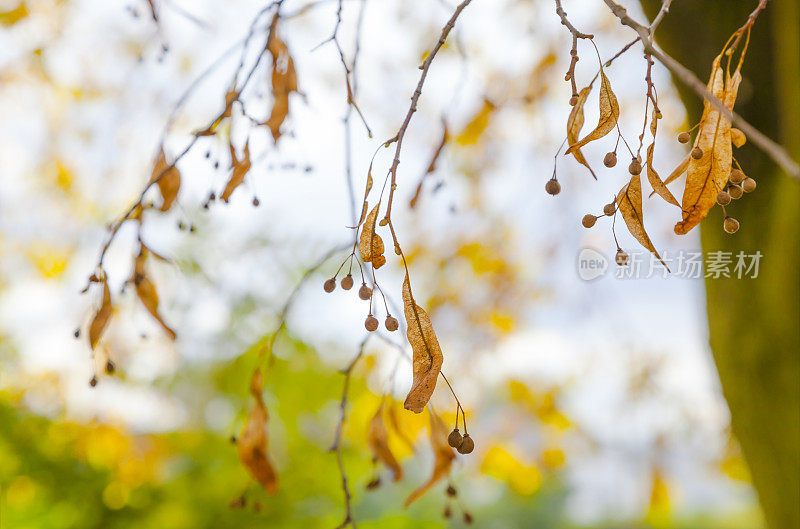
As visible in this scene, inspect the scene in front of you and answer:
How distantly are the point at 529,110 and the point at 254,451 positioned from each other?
194 cm

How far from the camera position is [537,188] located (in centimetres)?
244

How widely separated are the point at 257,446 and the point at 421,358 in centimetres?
35

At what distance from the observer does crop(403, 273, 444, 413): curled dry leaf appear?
1.42 ft

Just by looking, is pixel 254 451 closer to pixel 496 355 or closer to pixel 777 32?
Answer: pixel 777 32

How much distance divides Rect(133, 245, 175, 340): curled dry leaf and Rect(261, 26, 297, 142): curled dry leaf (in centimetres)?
21

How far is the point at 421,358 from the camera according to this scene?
1.45ft

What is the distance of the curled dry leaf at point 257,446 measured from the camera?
2.25 ft

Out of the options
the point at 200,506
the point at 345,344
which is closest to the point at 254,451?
the point at 200,506

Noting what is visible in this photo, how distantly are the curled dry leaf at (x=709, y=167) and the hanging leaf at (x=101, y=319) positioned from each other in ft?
1.85

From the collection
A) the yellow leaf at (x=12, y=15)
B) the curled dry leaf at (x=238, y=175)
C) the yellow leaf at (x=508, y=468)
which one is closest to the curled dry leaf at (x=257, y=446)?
the curled dry leaf at (x=238, y=175)

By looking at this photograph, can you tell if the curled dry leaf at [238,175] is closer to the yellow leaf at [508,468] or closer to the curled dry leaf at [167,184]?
the curled dry leaf at [167,184]

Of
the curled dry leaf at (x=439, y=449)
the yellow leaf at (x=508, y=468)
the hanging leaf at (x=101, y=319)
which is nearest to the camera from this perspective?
the hanging leaf at (x=101, y=319)

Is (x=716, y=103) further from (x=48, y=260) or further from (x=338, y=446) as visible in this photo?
(x=48, y=260)

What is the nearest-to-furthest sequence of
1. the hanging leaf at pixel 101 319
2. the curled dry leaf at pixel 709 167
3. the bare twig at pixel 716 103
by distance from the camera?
the bare twig at pixel 716 103
the curled dry leaf at pixel 709 167
the hanging leaf at pixel 101 319
